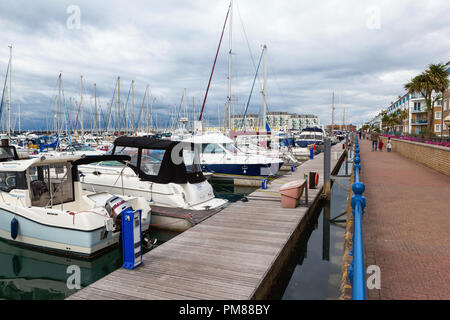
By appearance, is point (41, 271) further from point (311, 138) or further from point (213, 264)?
point (311, 138)

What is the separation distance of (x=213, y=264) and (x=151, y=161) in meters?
6.11

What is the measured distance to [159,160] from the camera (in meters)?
11.1

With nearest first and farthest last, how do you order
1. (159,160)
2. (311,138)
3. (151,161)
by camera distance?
(159,160) → (151,161) → (311,138)

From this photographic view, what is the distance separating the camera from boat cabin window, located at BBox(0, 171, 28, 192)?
8.33 metres

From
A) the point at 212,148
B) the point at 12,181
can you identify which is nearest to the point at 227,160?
the point at 212,148

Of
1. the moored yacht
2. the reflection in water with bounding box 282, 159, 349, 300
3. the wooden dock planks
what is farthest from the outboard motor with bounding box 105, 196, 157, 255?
the moored yacht

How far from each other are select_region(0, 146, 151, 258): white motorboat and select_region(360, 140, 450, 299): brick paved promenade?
20.0ft

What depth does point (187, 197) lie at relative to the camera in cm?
1084

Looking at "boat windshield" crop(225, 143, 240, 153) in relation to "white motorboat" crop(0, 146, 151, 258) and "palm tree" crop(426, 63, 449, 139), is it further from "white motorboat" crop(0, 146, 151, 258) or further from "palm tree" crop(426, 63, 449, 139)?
"palm tree" crop(426, 63, 449, 139)

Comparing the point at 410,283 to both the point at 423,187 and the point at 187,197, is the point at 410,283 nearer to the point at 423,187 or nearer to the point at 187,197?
the point at 187,197

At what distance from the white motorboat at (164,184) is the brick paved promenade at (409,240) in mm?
5004
